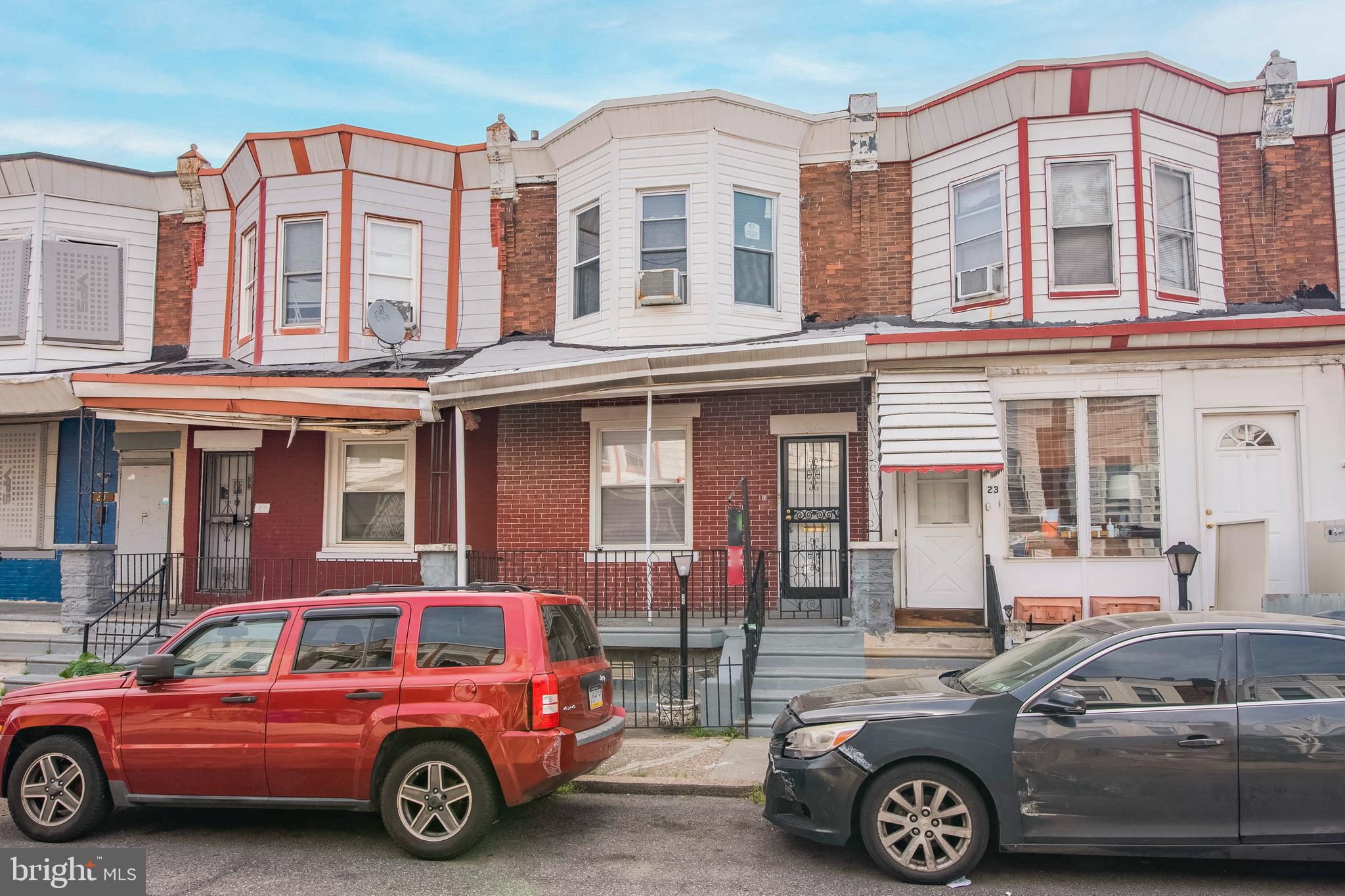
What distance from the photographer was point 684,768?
309 inches

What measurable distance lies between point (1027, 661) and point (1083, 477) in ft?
16.2

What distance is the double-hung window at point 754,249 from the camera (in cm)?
1277

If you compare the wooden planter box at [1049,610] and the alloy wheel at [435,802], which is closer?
the alloy wheel at [435,802]

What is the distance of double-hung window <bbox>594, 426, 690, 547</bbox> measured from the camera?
12703 millimetres

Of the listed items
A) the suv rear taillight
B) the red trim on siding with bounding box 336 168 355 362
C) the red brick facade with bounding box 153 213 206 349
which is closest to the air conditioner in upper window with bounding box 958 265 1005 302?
the red trim on siding with bounding box 336 168 355 362

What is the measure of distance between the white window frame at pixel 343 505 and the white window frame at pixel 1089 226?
26.8 ft

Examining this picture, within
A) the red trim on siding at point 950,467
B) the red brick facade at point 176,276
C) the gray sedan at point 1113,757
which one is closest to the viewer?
the gray sedan at point 1113,757

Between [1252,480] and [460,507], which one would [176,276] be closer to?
[460,507]

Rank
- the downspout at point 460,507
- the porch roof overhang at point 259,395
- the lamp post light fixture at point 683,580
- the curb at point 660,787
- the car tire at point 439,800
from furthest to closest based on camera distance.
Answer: the porch roof overhang at point 259,395
the downspout at point 460,507
the lamp post light fixture at point 683,580
the curb at point 660,787
the car tire at point 439,800

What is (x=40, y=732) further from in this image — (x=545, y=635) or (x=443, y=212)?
(x=443, y=212)

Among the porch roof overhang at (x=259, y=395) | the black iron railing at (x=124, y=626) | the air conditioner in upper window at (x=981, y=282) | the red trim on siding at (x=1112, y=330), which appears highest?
the air conditioner in upper window at (x=981, y=282)

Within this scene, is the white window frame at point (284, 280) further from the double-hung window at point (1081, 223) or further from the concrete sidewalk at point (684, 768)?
the double-hung window at point (1081, 223)

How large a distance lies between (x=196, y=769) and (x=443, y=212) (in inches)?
378

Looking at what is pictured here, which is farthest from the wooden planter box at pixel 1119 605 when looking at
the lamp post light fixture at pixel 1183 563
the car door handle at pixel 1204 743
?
the car door handle at pixel 1204 743
